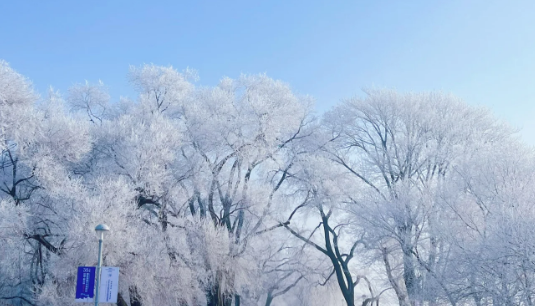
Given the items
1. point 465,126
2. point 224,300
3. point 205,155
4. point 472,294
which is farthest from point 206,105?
point 472,294

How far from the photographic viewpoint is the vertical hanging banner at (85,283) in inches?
489

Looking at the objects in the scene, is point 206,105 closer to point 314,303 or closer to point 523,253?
point 314,303

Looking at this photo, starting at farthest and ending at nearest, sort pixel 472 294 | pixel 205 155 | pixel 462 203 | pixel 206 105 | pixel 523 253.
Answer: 1. pixel 206 105
2. pixel 205 155
3. pixel 462 203
4. pixel 472 294
5. pixel 523 253

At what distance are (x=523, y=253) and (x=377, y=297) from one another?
43.5 feet

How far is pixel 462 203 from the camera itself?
1869 cm

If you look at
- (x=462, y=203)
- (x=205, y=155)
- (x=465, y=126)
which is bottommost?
(x=462, y=203)

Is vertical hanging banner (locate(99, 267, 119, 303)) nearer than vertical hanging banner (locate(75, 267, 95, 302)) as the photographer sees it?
No

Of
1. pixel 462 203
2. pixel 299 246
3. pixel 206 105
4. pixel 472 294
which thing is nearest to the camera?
pixel 472 294

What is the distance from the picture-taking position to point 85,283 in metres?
12.5

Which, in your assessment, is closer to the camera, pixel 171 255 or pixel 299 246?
pixel 171 255

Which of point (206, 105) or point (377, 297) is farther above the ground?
point (206, 105)

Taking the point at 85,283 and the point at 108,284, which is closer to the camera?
the point at 85,283

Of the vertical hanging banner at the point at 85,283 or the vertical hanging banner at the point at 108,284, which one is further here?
the vertical hanging banner at the point at 108,284

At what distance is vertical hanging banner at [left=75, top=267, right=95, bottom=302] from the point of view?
40.8 feet
